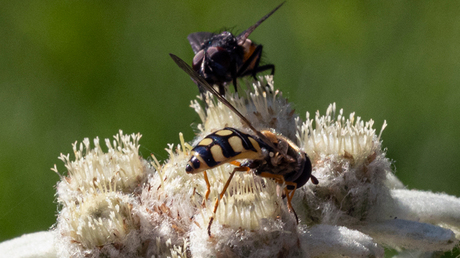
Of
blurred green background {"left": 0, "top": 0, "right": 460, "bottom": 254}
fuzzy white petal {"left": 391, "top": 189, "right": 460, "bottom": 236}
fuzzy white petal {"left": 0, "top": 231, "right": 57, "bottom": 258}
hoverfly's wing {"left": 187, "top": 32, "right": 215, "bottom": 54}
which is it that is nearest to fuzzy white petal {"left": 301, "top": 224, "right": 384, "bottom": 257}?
fuzzy white petal {"left": 391, "top": 189, "right": 460, "bottom": 236}

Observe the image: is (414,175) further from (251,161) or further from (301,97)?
(251,161)

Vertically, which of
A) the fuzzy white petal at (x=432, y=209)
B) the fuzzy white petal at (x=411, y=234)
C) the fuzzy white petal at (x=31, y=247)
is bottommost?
the fuzzy white petal at (x=432, y=209)

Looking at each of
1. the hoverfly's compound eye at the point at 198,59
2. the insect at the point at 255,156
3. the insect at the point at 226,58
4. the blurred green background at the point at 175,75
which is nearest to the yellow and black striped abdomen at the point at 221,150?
the insect at the point at 255,156

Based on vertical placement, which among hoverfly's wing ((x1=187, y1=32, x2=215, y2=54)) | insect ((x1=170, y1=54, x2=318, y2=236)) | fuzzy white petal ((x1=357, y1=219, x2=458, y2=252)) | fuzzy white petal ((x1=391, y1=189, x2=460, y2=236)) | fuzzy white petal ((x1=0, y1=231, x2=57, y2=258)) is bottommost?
fuzzy white petal ((x1=391, y1=189, x2=460, y2=236))

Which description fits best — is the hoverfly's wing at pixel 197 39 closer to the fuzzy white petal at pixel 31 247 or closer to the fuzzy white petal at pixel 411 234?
the fuzzy white petal at pixel 31 247

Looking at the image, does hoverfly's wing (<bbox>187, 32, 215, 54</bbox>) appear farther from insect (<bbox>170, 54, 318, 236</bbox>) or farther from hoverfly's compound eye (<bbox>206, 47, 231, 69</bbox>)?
insect (<bbox>170, 54, 318, 236</bbox>)

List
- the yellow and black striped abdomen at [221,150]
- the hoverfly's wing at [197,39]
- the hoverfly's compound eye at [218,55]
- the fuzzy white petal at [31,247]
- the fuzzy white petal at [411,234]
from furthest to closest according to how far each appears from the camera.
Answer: the hoverfly's wing at [197,39]
the hoverfly's compound eye at [218,55]
the fuzzy white petal at [31,247]
the fuzzy white petal at [411,234]
the yellow and black striped abdomen at [221,150]

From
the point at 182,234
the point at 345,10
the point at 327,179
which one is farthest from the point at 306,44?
the point at 182,234
